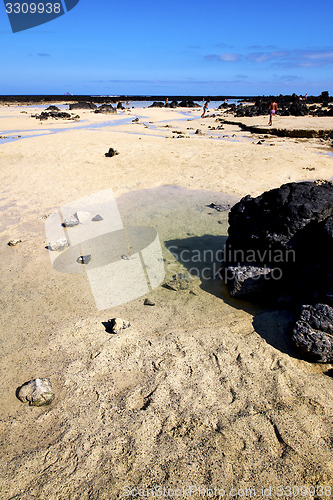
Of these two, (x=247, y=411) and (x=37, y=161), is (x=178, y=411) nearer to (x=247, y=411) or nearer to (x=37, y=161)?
(x=247, y=411)

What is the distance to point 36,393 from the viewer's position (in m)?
2.69

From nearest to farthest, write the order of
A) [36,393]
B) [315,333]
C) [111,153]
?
1. [36,393]
2. [315,333]
3. [111,153]

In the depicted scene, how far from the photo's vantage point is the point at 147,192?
8.32m

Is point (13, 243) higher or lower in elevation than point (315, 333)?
higher

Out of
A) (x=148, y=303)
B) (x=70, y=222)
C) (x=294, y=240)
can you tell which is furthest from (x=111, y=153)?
(x=294, y=240)

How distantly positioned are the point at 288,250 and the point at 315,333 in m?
1.24

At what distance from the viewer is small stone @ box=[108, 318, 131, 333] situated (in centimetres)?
351

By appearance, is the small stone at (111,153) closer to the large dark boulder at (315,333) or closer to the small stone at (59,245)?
the small stone at (59,245)

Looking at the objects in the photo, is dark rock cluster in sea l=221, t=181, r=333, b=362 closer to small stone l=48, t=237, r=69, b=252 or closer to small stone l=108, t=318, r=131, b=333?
small stone l=108, t=318, r=131, b=333

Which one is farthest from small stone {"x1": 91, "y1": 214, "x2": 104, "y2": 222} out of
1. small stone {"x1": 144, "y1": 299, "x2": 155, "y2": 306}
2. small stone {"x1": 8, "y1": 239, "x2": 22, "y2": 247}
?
small stone {"x1": 144, "y1": 299, "x2": 155, "y2": 306}

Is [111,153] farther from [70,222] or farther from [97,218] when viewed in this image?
[70,222]

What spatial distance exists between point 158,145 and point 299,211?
1041 cm

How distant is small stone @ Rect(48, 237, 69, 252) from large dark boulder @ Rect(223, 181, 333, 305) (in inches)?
121

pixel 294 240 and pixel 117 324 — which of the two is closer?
pixel 117 324
